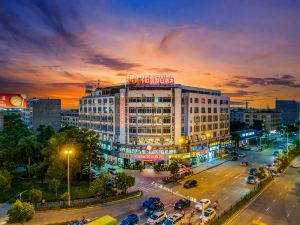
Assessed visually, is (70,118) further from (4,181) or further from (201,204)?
(201,204)

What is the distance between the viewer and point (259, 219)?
3603 cm

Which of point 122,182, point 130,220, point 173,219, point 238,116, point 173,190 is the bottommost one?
point 173,190

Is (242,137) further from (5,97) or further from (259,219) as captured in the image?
(5,97)

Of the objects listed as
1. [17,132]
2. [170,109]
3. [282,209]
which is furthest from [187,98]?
[17,132]

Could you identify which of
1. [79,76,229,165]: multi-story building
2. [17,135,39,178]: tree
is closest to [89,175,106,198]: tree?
[79,76,229,165]: multi-story building

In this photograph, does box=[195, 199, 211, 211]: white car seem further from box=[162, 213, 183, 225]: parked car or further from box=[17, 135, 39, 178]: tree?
box=[17, 135, 39, 178]: tree

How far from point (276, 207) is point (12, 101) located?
212ft

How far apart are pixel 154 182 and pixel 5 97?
144ft

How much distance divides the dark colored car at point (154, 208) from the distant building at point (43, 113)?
109m

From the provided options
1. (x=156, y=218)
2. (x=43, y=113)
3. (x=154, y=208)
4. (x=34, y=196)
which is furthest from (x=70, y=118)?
(x=156, y=218)

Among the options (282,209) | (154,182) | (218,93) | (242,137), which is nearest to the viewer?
(282,209)

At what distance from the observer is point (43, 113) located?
13550cm

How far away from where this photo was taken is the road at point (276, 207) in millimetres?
35750

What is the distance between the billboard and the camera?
6715cm
